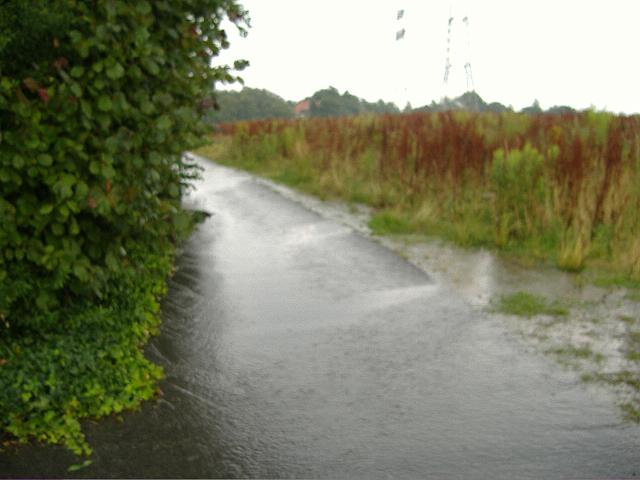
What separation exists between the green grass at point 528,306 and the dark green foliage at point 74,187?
9.62ft

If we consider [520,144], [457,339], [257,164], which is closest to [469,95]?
[257,164]

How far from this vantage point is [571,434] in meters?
3.71

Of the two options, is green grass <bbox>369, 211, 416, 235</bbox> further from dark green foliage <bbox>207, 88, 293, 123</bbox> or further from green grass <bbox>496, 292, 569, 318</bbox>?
dark green foliage <bbox>207, 88, 293, 123</bbox>

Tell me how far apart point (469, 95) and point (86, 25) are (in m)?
17.3

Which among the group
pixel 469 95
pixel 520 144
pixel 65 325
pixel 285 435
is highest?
pixel 469 95

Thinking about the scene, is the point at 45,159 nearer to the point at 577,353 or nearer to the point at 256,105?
the point at 577,353

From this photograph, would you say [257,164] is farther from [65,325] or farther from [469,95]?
[65,325]

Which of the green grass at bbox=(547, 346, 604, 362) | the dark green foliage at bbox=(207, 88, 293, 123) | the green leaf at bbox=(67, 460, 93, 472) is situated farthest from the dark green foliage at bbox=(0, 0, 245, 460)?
the dark green foliage at bbox=(207, 88, 293, 123)

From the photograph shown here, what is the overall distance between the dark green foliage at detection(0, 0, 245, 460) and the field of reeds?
4.65 meters

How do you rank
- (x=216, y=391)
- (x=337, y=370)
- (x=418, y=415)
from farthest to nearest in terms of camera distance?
(x=337, y=370), (x=216, y=391), (x=418, y=415)

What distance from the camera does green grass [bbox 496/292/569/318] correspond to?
18.8 ft

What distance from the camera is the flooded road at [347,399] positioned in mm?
3422

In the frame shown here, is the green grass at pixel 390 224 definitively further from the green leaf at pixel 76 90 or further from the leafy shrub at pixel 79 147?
the green leaf at pixel 76 90

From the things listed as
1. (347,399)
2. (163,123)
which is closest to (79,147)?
(163,123)
